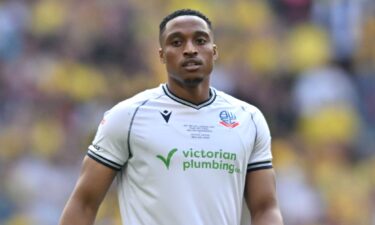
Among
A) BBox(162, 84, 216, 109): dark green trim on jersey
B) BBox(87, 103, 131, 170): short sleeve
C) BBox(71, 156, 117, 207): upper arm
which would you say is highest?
BBox(162, 84, 216, 109): dark green trim on jersey

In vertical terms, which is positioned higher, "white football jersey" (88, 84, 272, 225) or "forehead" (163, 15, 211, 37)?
"forehead" (163, 15, 211, 37)

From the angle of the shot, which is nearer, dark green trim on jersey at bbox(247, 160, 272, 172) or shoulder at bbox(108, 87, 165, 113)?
shoulder at bbox(108, 87, 165, 113)

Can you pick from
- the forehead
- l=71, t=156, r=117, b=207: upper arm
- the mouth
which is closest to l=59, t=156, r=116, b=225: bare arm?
l=71, t=156, r=117, b=207: upper arm

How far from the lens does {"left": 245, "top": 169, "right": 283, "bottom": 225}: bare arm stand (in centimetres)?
596

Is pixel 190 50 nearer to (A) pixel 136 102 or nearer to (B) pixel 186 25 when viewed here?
(B) pixel 186 25

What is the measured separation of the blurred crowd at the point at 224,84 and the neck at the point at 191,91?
5.92m

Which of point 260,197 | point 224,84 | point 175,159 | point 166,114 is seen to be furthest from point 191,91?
point 224,84

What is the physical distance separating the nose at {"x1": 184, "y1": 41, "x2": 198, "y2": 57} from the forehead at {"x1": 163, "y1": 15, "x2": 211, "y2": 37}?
8 centimetres


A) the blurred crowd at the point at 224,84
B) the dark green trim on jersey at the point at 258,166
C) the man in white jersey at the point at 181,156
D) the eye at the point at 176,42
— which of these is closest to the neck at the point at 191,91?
the man in white jersey at the point at 181,156

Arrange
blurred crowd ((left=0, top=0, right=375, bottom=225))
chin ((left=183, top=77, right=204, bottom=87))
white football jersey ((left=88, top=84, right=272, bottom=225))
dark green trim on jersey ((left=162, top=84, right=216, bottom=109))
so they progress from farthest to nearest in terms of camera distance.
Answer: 1. blurred crowd ((left=0, top=0, right=375, bottom=225))
2. dark green trim on jersey ((left=162, top=84, right=216, bottom=109))
3. chin ((left=183, top=77, right=204, bottom=87))
4. white football jersey ((left=88, top=84, right=272, bottom=225))

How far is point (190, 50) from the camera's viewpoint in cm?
Answer: 575

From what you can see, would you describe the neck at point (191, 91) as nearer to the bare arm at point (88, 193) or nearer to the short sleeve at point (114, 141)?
the short sleeve at point (114, 141)

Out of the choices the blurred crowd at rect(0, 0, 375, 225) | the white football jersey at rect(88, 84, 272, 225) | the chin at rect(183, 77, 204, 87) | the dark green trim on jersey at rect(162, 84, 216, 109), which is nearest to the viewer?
the white football jersey at rect(88, 84, 272, 225)

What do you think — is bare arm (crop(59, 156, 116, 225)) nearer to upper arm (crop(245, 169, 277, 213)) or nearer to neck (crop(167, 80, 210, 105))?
neck (crop(167, 80, 210, 105))
